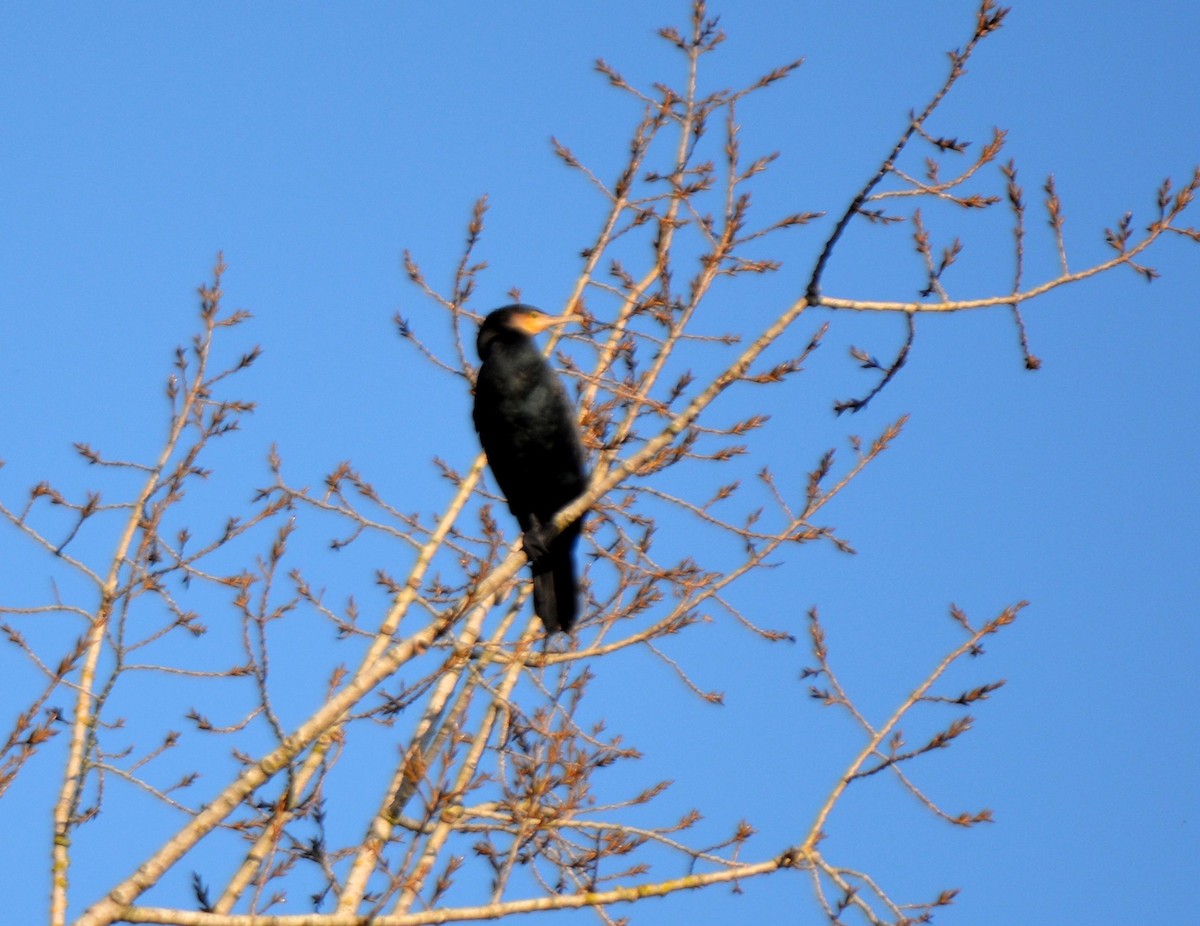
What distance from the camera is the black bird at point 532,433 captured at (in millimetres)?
5207

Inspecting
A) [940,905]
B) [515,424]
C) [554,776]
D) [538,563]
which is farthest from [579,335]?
A: [940,905]

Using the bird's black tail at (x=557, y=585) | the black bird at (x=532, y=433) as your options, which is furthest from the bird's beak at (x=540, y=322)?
the bird's black tail at (x=557, y=585)

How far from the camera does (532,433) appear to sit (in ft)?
17.6

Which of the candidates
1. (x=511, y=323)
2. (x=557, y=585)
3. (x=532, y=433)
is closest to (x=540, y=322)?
(x=511, y=323)

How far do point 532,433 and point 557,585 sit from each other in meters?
0.60

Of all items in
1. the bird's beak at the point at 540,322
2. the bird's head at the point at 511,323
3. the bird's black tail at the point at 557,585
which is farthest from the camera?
the bird's head at the point at 511,323

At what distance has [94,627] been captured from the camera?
4094 millimetres

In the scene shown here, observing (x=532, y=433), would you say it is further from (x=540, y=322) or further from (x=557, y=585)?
(x=557, y=585)

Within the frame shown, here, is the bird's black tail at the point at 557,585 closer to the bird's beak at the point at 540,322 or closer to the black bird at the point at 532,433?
the black bird at the point at 532,433

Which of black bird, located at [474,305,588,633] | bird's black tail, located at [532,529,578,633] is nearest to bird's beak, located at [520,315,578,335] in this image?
black bird, located at [474,305,588,633]

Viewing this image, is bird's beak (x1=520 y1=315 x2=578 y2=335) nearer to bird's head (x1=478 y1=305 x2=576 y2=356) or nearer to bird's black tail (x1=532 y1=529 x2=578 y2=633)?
bird's head (x1=478 y1=305 x2=576 y2=356)

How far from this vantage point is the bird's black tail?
5.12 meters

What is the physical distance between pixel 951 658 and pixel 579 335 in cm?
219

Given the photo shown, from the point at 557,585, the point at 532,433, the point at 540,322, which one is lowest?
the point at 557,585
